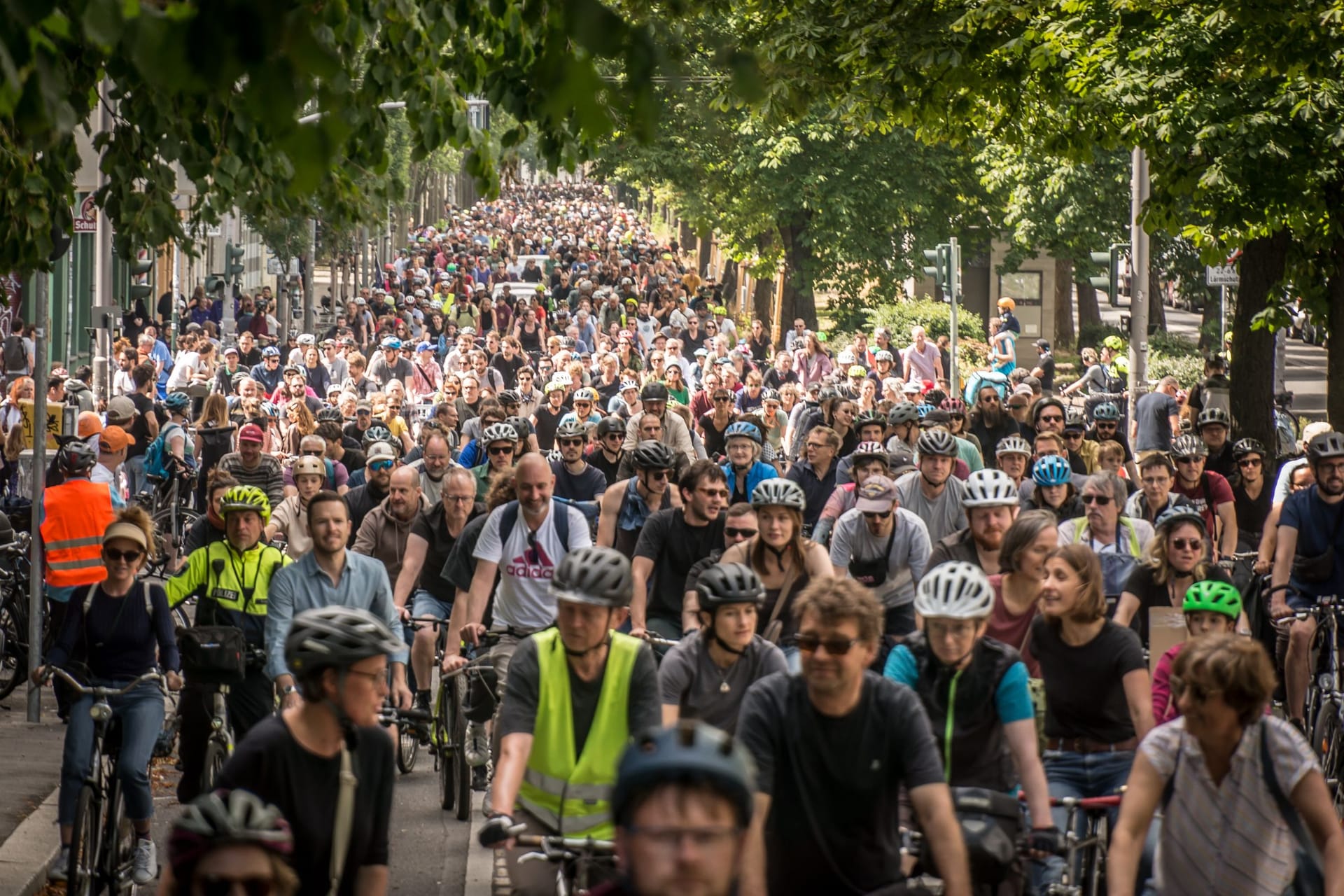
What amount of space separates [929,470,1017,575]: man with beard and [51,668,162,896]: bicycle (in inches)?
135

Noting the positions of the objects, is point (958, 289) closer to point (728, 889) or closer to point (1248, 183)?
point (1248, 183)

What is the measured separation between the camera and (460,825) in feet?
34.3

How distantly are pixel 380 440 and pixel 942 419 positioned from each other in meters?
4.53

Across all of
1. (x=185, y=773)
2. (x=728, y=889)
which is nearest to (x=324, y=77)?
(x=728, y=889)

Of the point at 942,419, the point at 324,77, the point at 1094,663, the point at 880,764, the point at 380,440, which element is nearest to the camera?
the point at 324,77

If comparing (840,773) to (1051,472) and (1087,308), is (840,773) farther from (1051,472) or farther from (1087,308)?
(1087,308)

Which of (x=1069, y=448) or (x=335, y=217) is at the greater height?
(x=335, y=217)

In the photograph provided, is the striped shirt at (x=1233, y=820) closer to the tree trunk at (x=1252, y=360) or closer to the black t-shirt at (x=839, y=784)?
the black t-shirt at (x=839, y=784)

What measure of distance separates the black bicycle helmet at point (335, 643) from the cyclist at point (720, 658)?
1813 millimetres

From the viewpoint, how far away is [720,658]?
6.85 m

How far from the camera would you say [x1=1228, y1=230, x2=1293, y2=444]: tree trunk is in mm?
19453

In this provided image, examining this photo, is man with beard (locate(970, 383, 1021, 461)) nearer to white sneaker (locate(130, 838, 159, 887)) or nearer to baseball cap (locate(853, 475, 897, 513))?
baseball cap (locate(853, 475, 897, 513))

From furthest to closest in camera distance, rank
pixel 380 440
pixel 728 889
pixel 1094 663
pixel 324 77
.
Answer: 1. pixel 380 440
2. pixel 1094 663
3. pixel 324 77
4. pixel 728 889

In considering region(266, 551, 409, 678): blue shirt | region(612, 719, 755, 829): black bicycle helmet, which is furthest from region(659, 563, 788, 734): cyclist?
region(612, 719, 755, 829): black bicycle helmet
